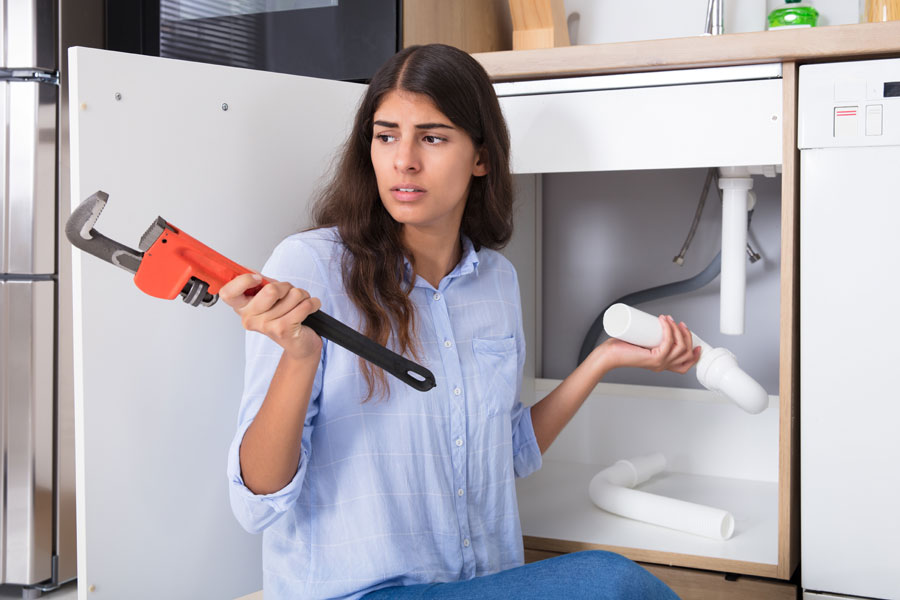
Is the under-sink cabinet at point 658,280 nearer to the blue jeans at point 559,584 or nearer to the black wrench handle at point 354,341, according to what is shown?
the blue jeans at point 559,584

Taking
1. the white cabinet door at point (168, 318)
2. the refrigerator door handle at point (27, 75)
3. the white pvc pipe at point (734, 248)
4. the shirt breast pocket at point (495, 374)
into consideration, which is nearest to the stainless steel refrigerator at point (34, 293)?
the refrigerator door handle at point (27, 75)

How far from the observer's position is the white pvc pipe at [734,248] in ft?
4.43

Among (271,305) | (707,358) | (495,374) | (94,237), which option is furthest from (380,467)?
(707,358)

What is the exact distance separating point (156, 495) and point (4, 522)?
2.45 feet

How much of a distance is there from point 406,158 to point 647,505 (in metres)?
0.78

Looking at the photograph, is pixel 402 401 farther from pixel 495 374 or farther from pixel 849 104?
pixel 849 104

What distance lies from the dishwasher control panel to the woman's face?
0.49 meters

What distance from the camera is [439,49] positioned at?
1.06m

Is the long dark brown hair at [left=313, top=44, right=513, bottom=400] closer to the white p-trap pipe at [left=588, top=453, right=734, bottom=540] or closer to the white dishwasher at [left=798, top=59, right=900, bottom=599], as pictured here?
the white dishwasher at [left=798, top=59, right=900, bottom=599]

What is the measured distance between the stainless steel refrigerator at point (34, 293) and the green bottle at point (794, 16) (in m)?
1.24

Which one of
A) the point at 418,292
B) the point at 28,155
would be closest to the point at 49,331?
the point at 28,155

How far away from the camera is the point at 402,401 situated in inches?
40.0

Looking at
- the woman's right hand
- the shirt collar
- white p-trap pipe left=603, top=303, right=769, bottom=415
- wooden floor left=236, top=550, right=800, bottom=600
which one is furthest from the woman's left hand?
the woman's right hand

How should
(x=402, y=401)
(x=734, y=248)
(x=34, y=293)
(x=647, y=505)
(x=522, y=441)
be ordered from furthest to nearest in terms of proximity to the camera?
1. (x=34, y=293)
2. (x=647, y=505)
3. (x=734, y=248)
4. (x=522, y=441)
5. (x=402, y=401)
